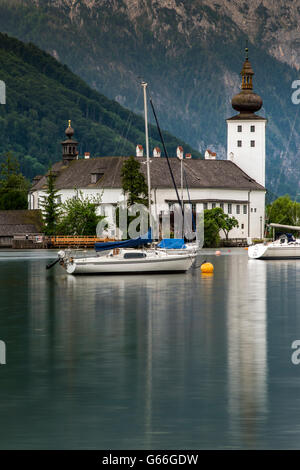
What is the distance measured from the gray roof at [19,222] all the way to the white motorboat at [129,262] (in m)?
81.0

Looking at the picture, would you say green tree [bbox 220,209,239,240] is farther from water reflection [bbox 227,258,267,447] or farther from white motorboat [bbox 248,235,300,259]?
water reflection [bbox 227,258,267,447]

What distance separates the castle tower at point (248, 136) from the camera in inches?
6407

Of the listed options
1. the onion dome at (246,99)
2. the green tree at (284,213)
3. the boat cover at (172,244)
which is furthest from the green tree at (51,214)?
the boat cover at (172,244)

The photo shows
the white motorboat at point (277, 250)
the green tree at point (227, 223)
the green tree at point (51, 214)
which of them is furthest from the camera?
the green tree at point (227, 223)

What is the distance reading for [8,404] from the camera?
19859 millimetres

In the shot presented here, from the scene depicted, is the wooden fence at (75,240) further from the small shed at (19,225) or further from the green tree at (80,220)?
the small shed at (19,225)

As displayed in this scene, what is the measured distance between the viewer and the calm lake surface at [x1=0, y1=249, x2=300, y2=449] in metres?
17.5

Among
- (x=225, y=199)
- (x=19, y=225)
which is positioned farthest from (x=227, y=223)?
(x=19, y=225)

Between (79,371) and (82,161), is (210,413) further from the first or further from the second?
(82,161)

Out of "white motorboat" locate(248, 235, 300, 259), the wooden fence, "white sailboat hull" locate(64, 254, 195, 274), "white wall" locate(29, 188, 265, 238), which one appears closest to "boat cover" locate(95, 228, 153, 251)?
"white sailboat hull" locate(64, 254, 195, 274)

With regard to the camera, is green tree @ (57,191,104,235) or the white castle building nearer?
green tree @ (57,191,104,235)

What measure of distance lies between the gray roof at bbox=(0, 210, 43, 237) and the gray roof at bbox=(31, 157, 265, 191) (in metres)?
6.69

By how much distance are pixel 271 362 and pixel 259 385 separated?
3324 mm
